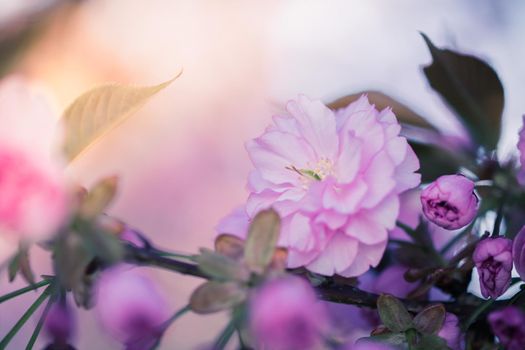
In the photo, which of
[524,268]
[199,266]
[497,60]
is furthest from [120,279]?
[497,60]

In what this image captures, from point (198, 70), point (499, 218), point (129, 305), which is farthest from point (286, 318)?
point (198, 70)

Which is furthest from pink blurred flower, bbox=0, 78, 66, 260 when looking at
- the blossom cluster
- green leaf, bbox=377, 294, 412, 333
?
green leaf, bbox=377, 294, 412, 333

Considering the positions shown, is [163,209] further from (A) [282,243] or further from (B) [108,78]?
(A) [282,243]

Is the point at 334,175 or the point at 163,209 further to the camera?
the point at 163,209

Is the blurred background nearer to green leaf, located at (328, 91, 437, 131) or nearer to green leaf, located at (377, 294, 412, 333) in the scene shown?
green leaf, located at (328, 91, 437, 131)

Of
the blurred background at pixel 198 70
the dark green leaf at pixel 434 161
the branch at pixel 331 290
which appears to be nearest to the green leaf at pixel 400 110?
the dark green leaf at pixel 434 161

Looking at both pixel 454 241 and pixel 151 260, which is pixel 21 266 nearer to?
pixel 151 260
